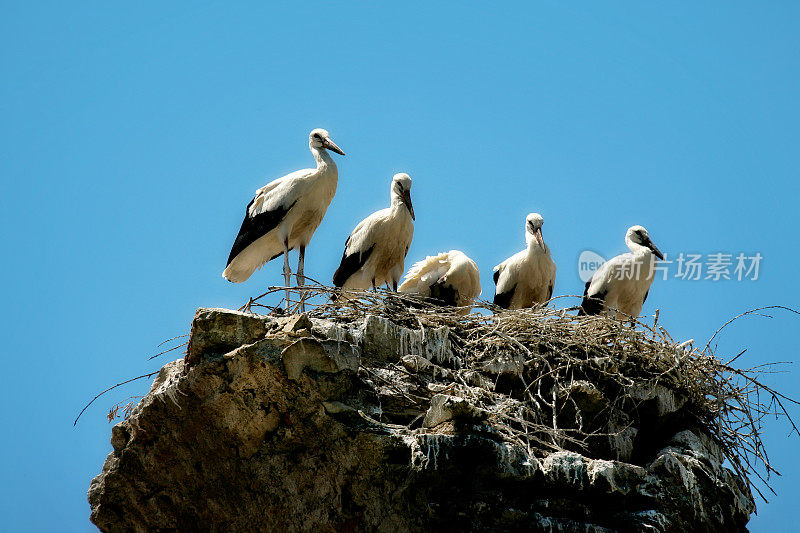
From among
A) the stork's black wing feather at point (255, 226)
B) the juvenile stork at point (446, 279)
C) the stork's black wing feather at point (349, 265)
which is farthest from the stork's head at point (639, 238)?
the stork's black wing feather at point (255, 226)

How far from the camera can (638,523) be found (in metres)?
5.63

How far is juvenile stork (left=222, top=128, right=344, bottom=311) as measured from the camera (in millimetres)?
8664

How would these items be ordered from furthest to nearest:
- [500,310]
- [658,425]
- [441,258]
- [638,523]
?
[441,258]
[500,310]
[658,425]
[638,523]

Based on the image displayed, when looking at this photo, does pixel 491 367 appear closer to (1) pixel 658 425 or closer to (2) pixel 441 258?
(1) pixel 658 425

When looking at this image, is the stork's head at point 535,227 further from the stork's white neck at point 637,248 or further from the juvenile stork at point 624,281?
the stork's white neck at point 637,248

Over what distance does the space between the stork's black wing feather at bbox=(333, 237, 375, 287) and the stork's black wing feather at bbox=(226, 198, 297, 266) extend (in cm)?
75

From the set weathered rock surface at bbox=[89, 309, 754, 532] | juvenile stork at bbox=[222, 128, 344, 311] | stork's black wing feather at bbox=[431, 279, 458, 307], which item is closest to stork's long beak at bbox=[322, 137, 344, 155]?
juvenile stork at bbox=[222, 128, 344, 311]

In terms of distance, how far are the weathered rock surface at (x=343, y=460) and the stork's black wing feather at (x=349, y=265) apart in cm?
258

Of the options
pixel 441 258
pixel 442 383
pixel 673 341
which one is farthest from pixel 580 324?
pixel 441 258

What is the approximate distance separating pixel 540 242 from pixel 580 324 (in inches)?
94.3

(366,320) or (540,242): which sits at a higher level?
(540,242)

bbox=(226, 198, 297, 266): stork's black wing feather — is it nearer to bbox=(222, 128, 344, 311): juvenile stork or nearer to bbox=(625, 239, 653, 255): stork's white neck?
bbox=(222, 128, 344, 311): juvenile stork

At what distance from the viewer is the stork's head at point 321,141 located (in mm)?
8961

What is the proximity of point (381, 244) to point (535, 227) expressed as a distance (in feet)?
5.11
